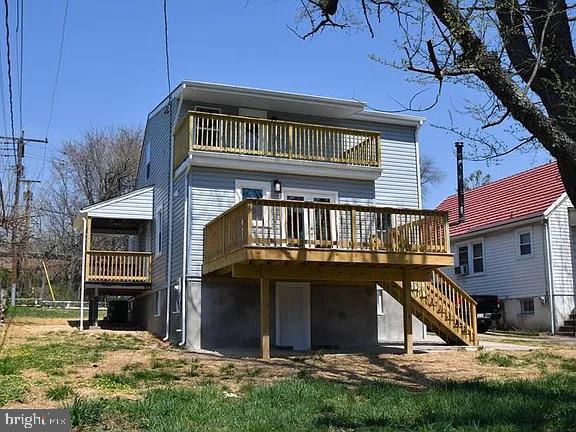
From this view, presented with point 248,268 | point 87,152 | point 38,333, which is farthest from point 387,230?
point 87,152

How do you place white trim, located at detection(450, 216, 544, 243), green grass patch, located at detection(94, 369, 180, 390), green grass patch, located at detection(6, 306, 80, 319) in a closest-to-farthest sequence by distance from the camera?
green grass patch, located at detection(94, 369, 180, 390) < white trim, located at detection(450, 216, 544, 243) < green grass patch, located at detection(6, 306, 80, 319)

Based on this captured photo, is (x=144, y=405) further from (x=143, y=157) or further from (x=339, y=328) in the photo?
(x=143, y=157)

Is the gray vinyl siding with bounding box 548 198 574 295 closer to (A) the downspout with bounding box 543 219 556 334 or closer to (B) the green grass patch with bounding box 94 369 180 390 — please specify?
(A) the downspout with bounding box 543 219 556 334

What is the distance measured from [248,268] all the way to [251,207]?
1615mm

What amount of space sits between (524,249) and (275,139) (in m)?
12.0

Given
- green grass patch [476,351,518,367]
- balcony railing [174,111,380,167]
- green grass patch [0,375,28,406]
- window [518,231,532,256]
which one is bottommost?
green grass patch [476,351,518,367]

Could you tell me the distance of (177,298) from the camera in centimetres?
1822

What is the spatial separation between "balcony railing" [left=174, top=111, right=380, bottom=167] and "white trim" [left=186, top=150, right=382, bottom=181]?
143 millimetres

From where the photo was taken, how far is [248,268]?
14875mm

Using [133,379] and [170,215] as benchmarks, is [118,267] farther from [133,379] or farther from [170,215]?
[133,379]

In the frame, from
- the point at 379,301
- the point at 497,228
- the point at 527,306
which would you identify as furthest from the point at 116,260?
the point at 527,306

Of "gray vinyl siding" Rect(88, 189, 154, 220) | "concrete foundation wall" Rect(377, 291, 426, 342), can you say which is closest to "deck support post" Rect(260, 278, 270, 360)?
"concrete foundation wall" Rect(377, 291, 426, 342)

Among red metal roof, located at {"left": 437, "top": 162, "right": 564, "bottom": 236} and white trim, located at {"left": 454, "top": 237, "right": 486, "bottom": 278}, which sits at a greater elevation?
red metal roof, located at {"left": 437, "top": 162, "right": 564, "bottom": 236}

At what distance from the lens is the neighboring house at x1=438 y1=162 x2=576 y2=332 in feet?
79.5
